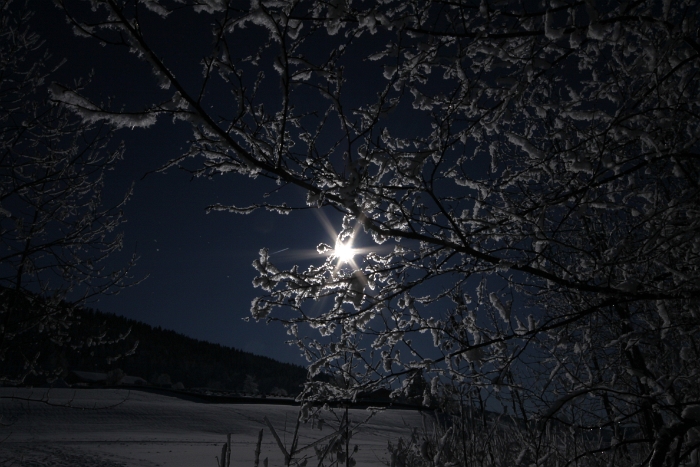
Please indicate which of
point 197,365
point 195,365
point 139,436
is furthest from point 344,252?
point 197,365

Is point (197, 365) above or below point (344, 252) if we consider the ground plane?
below

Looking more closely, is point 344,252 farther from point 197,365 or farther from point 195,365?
point 197,365

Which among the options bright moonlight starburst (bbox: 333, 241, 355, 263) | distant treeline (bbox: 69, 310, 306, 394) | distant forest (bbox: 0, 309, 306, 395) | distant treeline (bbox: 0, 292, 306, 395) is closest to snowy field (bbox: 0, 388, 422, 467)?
bright moonlight starburst (bbox: 333, 241, 355, 263)

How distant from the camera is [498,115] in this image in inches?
82.2

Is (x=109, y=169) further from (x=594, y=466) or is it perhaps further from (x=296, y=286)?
(x=594, y=466)

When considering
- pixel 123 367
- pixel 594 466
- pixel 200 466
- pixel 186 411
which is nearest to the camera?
pixel 594 466

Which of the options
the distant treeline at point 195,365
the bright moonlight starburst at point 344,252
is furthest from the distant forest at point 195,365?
the bright moonlight starburst at point 344,252

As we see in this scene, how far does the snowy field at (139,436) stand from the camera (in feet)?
32.5

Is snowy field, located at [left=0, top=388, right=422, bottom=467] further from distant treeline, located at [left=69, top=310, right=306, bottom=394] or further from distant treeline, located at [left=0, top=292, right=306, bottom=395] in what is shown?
distant treeline, located at [left=69, top=310, right=306, bottom=394]

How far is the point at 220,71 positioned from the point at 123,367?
7439cm

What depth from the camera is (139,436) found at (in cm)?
1520

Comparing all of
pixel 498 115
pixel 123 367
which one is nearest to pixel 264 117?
pixel 498 115

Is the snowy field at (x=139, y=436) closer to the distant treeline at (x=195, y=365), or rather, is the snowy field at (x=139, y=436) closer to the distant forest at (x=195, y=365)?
the distant forest at (x=195, y=365)

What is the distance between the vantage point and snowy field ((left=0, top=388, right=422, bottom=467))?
9.90 metres
